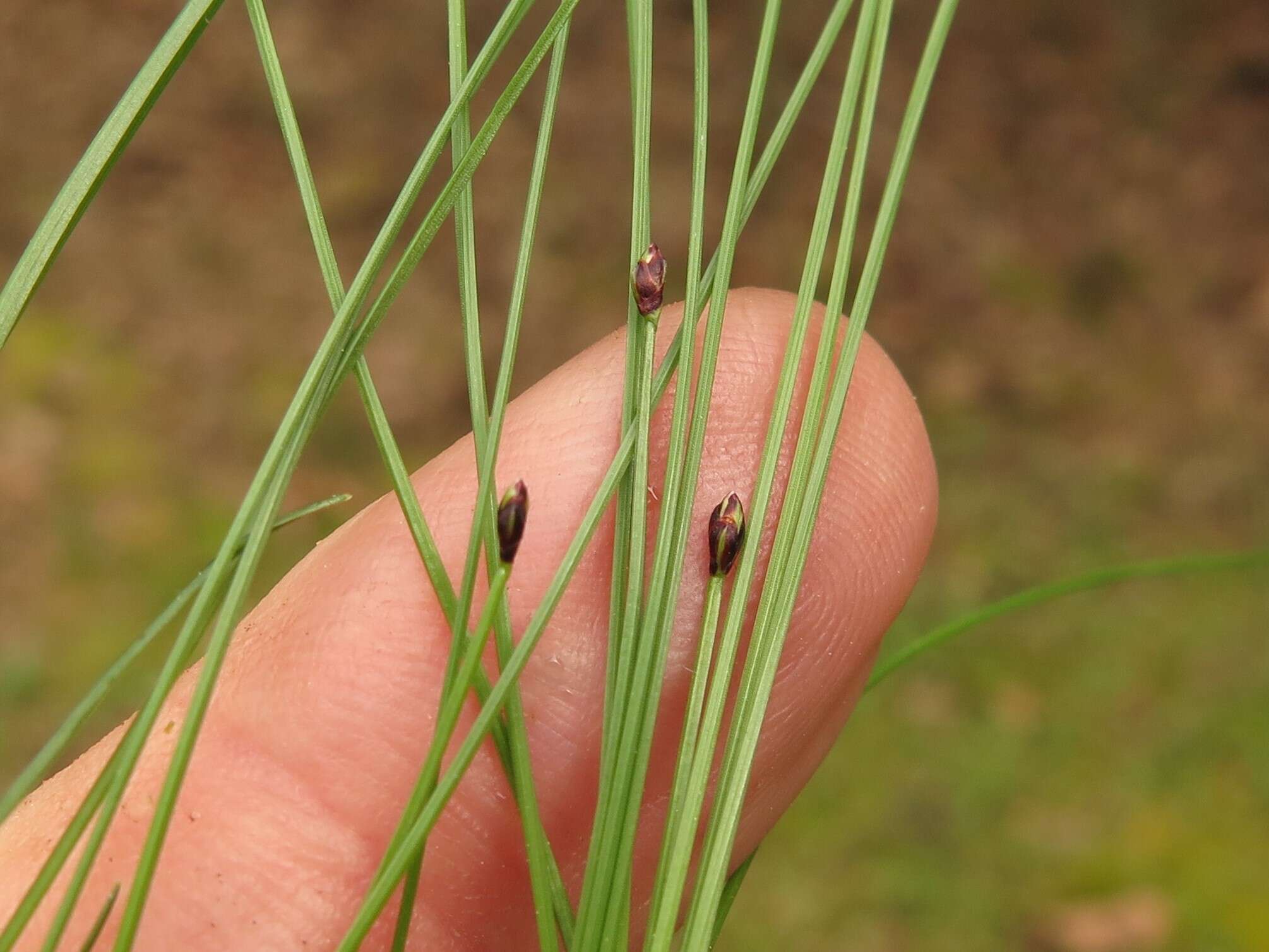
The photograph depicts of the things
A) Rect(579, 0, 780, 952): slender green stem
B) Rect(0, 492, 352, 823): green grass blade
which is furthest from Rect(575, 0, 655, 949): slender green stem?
Rect(0, 492, 352, 823): green grass blade

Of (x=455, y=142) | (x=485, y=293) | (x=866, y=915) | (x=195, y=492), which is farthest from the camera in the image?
(x=485, y=293)

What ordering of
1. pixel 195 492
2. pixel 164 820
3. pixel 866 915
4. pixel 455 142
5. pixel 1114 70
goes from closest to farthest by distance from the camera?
pixel 164 820, pixel 455 142, pixel 866 915, pixel 195 492, pixel 1114 70

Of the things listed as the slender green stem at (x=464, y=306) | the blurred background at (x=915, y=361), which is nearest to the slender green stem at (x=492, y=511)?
the slender green stem at (x=464, y=306)

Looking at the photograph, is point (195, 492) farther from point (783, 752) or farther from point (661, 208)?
point (783, 752)

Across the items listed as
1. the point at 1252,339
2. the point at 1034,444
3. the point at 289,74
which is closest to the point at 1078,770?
the point at 1034,444

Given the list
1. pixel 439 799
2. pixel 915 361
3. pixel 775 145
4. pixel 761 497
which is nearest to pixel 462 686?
pixel 439 799

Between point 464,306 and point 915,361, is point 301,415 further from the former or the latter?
point 915,361

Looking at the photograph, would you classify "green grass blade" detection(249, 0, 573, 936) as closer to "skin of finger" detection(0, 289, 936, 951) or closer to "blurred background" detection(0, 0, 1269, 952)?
"skin of finger" detection(0, 289, 936, 951)
